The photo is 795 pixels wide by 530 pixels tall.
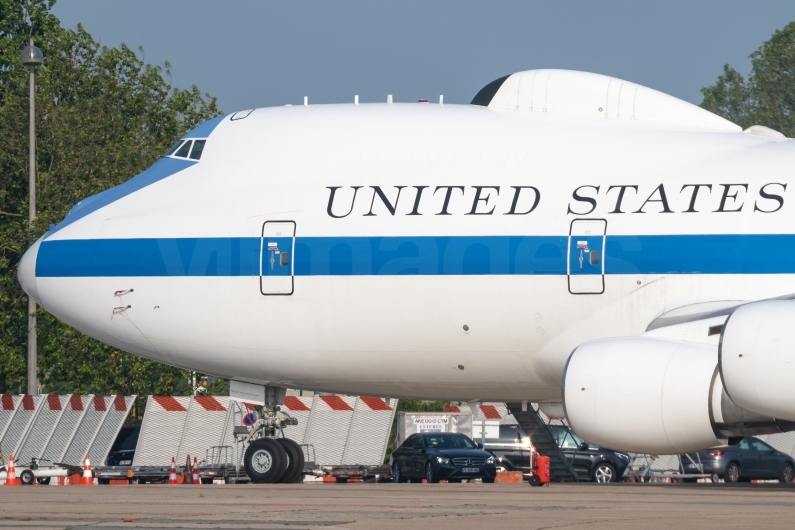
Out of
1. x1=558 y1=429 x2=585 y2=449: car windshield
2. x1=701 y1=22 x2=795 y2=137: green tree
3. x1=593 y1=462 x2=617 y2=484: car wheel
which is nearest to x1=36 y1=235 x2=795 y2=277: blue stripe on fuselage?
x1=593 y1=462 x2=617 y2=484: car wheel

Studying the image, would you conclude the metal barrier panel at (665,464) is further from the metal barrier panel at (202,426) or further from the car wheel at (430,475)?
the metal barrier panel at (202,426)

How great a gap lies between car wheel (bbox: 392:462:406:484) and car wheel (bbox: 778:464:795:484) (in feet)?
30.6

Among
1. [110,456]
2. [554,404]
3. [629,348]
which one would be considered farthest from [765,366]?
[110,456]

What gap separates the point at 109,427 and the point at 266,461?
40.0ft

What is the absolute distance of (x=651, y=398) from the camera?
54.9 feet

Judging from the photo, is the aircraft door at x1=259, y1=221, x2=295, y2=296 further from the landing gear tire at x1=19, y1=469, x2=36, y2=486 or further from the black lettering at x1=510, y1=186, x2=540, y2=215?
the landing gear tire at x1=19, y1=469, x2=36, y2=486

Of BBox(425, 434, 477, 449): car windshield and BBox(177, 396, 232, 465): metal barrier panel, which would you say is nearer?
BBox(425, 434, 477, 449): car windshield

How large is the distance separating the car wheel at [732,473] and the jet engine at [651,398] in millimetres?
16415

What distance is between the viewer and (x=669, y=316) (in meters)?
18.0

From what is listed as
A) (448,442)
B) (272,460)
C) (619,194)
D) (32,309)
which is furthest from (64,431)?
(619,194)

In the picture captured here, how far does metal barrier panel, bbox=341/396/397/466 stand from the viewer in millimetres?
32719

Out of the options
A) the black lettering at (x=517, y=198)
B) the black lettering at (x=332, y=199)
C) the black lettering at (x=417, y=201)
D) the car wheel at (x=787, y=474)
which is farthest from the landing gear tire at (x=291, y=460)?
the car wheel at (x=787, y=474)

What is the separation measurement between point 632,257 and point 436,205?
2659 millimetres

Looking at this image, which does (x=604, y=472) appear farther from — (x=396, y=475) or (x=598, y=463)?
(x=396, y=475)
